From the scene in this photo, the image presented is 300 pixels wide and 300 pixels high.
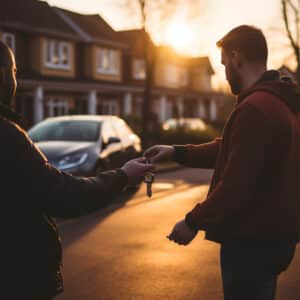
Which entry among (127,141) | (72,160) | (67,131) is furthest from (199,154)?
(127,141)

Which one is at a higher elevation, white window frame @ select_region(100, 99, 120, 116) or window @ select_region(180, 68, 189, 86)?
window @ select_region(180, 68, 189, 86)

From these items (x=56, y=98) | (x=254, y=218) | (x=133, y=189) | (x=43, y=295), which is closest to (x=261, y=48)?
(x=254, y=218)

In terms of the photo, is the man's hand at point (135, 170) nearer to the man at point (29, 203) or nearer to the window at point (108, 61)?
the man at point (29, 203)

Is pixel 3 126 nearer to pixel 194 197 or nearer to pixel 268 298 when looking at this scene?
pixel 268 298

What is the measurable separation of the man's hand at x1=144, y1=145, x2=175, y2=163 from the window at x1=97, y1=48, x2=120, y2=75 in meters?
38.4

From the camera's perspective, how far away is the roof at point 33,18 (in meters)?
33.6

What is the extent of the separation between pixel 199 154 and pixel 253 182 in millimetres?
910

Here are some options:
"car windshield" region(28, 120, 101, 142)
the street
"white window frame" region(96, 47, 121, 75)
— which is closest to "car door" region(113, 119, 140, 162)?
"car windshield" region(28, 120, 101, 142)

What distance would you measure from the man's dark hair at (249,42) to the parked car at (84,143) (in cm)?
819

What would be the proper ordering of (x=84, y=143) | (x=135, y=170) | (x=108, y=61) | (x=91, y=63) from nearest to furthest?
1. (x=135, y=170)
2. (x=84, y=143)
3. (x=91, y=63)
4. (x=108, y=61)

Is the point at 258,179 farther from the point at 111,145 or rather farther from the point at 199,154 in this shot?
the point at 111,145

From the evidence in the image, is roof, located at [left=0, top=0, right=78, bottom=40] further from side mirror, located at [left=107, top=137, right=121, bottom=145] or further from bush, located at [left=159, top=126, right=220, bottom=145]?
side mirror, located at [left=107, top=137, right=121, bottom=145]

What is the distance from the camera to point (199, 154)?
3.46 meters

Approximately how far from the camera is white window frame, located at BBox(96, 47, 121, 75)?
41344mm
